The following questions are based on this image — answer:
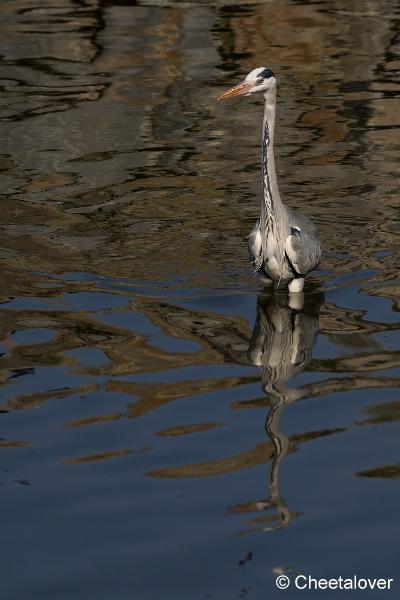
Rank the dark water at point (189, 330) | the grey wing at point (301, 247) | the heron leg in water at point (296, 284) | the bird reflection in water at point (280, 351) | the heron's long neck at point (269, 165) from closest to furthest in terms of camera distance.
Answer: the dark water at point (189, 330)
the bird reflection in water at point (280, 351)
the heron's long neck at point (269, 165)
the grey wing at point (301, 247)
the heron leg in water at point (296, 284)

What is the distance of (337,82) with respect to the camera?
17.9m

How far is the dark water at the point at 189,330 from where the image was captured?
7031mm

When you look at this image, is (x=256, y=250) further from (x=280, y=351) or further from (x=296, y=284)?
(x=280, y=351)

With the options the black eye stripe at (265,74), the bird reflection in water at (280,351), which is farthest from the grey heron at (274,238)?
the bird reflection in water at (280,351)

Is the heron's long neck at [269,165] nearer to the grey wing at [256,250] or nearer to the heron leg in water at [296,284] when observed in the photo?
the grey wing at [256,250]

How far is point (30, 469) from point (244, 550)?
1543 mm

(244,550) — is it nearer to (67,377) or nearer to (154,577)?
(154,577)

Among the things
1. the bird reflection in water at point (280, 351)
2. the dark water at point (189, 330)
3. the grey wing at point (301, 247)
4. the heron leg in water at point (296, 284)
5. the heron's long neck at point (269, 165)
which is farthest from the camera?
the heron leg in water at point (296, 284)

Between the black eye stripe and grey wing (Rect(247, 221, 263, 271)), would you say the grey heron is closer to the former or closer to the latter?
grey wing (Rect(247, 221, 263, 271))

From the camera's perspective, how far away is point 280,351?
9875 millimetres

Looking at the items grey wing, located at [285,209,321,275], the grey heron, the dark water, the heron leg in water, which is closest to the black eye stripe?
the grey heron

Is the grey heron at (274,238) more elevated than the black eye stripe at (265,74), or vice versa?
the black eye stripe at (265,74)

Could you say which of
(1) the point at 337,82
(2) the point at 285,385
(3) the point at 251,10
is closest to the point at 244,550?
(2) the point at 285,385

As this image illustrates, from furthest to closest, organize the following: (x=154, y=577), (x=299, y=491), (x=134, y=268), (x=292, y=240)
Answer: (x=134, y=268) → (x=292, y=240) → (x=299, y=491) → (x=154, y=577)
